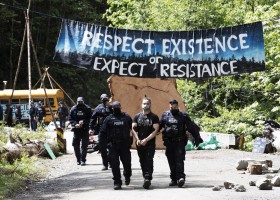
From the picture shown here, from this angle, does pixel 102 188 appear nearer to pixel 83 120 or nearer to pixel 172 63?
pixel 83 120

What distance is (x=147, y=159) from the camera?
1157cm

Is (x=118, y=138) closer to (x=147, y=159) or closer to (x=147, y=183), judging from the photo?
(x=147, y=159)

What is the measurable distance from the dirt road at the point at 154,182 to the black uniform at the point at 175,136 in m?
0.52

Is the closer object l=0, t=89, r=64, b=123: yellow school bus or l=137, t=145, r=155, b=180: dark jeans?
l=137, t=145, r=155, b=180: dark jeans

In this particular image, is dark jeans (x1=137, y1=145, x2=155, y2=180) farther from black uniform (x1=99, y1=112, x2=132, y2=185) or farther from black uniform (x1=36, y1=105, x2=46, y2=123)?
black uniform (x1=36, y1=105, x2=46, y2=123)

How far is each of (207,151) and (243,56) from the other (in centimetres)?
425

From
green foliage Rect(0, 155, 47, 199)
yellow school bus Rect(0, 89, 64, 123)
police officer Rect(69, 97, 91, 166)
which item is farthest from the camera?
yellow school bus Rect(0, 89, 64, 123)

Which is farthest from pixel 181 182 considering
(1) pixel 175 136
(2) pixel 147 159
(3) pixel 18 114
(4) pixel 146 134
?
(3) pixel 18 114

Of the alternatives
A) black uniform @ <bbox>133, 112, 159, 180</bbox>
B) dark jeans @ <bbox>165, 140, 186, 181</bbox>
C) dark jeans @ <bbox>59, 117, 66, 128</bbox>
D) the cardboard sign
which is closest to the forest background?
the cardboard sign

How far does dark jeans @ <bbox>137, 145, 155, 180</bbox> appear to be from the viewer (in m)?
11.4

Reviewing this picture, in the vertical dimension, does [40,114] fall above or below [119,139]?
above

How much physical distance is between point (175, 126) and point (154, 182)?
145 centimetres

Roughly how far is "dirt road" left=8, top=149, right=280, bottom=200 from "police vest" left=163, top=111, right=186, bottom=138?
1.05 meters

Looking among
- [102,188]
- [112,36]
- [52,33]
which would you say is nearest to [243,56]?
[112,36]
